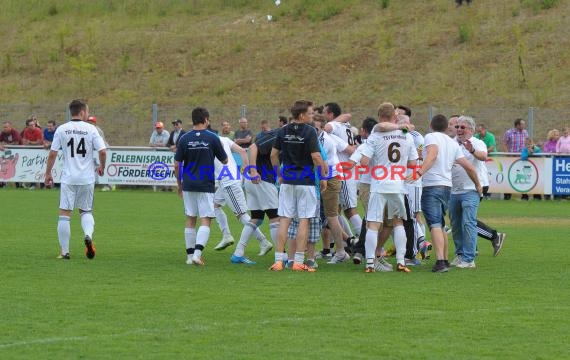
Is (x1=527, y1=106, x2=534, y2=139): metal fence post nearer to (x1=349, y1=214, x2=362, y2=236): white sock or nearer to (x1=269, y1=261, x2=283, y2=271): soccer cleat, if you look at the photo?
(x1=349, y1=214, x2=362, y2=236): white sock

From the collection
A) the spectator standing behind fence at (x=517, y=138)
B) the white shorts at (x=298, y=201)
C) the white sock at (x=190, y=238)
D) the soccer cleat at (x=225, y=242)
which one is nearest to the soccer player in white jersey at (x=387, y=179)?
the white shorts at (x=298, y=201)

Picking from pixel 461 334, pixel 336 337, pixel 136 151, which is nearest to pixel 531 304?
pixel 461 334

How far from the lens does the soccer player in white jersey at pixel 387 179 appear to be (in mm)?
13453

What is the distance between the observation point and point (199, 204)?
1417cm

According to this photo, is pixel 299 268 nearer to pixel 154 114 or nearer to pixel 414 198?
pixel 414 198

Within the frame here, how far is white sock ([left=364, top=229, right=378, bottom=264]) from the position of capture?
13375 millimetres

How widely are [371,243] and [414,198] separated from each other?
1.35 meters

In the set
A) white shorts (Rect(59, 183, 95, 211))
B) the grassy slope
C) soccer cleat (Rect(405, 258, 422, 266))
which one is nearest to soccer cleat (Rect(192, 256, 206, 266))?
white shorts (Rect(59, 183, 95, 211))

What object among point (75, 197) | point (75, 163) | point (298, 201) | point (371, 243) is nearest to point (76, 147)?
point (75, 163)

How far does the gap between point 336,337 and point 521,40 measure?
3617 centimetres

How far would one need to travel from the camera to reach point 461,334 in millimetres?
9125

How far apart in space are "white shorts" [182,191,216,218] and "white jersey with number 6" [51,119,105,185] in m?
1.36

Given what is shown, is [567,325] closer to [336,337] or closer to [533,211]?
[336,337]

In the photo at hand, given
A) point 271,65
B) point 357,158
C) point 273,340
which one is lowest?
point 273,340
